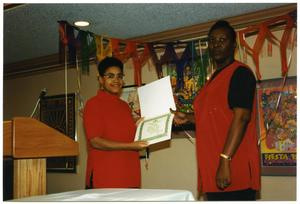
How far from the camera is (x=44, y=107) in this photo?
15.6 ft

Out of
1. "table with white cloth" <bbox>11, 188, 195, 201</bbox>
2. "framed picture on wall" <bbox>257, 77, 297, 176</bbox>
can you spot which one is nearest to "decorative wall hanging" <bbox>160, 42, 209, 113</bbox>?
"framed picture on wall" <bbox>257, 77, 297, 176</bbox>

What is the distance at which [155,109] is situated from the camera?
200cm

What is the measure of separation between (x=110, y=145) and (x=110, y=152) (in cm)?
5

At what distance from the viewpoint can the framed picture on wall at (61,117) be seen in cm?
448

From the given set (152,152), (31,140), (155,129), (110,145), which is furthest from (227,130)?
(152,152)

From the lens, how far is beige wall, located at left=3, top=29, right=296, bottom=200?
3.04m

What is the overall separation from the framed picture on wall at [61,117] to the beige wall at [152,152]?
0.08 m

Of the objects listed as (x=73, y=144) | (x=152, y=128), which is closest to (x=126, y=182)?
(x=152, y=128)

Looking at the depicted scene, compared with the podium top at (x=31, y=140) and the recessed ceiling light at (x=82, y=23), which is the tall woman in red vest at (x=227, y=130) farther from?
the recessed ceiling light at (x=82, y=23)

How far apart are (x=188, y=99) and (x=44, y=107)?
6.64 ft

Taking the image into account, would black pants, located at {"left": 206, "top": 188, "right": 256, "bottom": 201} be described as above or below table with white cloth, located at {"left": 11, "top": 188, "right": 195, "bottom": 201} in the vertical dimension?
below

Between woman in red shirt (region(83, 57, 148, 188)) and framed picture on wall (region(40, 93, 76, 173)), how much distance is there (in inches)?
97.6

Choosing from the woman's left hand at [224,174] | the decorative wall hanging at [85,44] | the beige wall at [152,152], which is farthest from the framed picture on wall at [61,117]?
the woman's left hand at [224,174]

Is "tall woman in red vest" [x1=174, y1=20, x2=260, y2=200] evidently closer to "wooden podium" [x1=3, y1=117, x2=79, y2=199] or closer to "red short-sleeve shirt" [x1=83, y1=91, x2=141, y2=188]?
"red short-sleeve shirt" [x1=83, y1=91, x2=141, y2=188]
